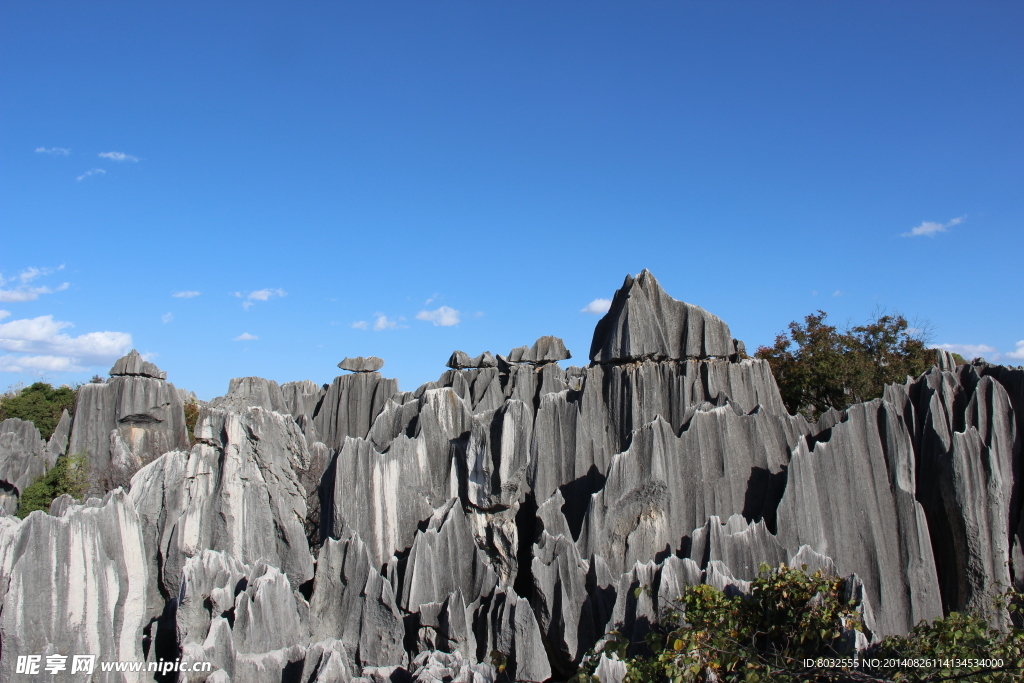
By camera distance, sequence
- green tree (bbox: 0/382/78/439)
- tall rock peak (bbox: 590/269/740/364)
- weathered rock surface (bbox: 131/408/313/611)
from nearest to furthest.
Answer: weathered rock surface (bbox: 131/408/313/611), tall rock peak (bbox: 590/269/740/364), green tree (bbox: 0/382/78/439)

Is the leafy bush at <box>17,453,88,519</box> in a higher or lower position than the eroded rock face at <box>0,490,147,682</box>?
higher

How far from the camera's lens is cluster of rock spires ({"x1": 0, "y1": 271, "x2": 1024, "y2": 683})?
1061 centimetres

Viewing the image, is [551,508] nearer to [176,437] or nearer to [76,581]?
[76,581]

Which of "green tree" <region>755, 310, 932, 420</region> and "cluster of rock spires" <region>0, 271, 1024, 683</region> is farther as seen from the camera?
"green tree" <region>755, 310, 932, 420</region>

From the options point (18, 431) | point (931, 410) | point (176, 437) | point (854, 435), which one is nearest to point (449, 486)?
point (854, 435)

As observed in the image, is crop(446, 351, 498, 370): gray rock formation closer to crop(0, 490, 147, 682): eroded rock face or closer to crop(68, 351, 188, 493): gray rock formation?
crop(68, 351, 188, 493): gray rock formation

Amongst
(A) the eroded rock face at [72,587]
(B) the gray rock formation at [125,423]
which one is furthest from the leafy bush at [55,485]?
(A) the eroded rock face at [72,587]

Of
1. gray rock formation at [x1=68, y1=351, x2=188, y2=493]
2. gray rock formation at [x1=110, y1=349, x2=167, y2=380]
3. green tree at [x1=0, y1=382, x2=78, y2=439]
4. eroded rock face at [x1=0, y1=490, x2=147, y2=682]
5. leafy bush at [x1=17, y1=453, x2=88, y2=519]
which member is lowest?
eroded rock face at [x1=0, y1=490, x2=147, y2=682]

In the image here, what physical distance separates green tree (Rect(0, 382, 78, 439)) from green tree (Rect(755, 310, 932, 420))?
33.6 meters

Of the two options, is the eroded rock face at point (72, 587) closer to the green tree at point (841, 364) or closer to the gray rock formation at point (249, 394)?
the gray rock formation at point (249, 394)

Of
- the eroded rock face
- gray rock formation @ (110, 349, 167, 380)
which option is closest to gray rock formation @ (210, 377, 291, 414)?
gray rock formation @ (110, 349, 167, 380)

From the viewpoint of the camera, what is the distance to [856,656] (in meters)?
8.49

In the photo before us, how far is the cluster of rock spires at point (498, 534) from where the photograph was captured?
10609mm

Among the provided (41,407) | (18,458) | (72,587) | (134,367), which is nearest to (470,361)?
(134,367)
